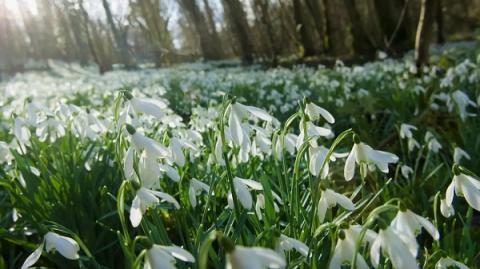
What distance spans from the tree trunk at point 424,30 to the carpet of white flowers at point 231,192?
1.16 metres

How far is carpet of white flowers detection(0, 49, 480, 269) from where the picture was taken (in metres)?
1.08

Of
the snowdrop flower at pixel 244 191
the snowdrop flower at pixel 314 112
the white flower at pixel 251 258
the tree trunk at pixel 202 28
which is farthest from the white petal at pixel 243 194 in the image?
the tree trunk at pixel 202 28

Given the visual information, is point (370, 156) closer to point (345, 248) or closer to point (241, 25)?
point (345, 248)

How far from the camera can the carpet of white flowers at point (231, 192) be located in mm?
1084

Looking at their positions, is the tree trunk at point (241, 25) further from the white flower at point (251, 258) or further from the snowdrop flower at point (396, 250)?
the white flower at point (251, 258)

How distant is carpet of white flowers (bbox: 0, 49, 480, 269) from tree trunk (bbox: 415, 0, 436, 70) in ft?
3.80

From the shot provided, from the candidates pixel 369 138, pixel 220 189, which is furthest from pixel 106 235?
pixel 369 138

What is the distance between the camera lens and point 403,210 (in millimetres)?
975

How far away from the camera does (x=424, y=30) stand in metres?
5.57

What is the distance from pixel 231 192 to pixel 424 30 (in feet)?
15.7

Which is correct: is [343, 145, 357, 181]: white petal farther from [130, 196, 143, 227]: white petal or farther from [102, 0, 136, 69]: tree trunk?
[102, 0, 136, 69]: tree trunk

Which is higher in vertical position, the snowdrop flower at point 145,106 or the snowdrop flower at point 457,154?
the snowdrop flower at point 145,106

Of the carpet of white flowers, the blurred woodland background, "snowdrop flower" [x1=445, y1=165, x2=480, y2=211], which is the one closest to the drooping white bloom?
the carpet of white flowers

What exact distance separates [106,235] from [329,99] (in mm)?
3483
